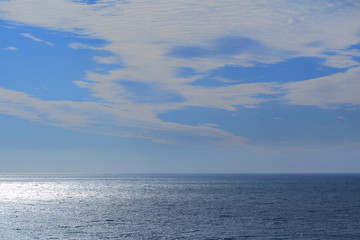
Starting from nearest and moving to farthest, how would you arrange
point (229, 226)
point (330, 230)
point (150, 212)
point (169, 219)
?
1. point (330, 230)
2. point (229, 226)
3. point (169, 219)
4. point (150, 212)

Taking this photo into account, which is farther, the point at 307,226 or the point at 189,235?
the point at 307,226

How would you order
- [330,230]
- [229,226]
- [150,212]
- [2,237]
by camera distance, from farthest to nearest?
[150,212] → [229,226] → [330,230] → [2,237]

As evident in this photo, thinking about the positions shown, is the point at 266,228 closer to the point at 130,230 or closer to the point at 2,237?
the point at 130,230

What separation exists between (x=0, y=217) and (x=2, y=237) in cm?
2314

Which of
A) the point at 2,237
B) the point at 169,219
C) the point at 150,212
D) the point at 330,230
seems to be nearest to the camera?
the point at 2,237

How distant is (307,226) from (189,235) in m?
18.3

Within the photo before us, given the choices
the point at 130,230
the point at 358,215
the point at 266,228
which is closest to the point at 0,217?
the point at 130,230

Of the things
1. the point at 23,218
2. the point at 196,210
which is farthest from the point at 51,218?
the point at 196,210

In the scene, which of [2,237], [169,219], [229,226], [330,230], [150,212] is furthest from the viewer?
[150,212]

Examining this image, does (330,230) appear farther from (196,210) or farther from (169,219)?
(196,210)

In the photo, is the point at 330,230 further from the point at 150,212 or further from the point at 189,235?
the point at 150,212

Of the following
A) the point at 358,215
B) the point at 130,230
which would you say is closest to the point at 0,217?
the point at 130,230

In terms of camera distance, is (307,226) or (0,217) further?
(0,217)

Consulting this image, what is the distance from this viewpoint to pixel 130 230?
59.0 m
